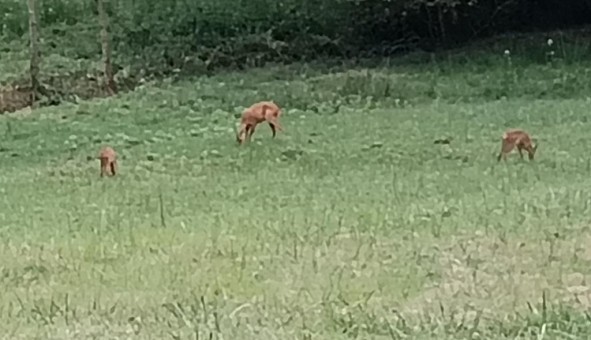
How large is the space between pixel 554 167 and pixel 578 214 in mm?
3657

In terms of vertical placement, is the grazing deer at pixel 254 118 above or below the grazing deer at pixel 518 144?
below

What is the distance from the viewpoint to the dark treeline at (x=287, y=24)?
23609 millimetres

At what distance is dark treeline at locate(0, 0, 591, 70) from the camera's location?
2361cm

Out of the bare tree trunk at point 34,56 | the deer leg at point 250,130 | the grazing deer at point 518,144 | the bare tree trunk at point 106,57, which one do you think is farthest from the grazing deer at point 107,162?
the bare tree trunk at point 106,57

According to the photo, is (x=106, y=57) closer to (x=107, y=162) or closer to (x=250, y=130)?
(x=250, y=130)

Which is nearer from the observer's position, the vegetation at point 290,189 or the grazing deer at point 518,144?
the vegetation at point 290,189

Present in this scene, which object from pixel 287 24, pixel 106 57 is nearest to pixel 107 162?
pixel 106 57

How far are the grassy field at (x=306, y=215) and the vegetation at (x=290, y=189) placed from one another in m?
0.03

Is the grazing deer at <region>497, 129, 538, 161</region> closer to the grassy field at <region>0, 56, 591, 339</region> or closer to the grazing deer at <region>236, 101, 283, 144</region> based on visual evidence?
the grassy field at <region>0, 56, 591, 339</region>

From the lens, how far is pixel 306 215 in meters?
10.1

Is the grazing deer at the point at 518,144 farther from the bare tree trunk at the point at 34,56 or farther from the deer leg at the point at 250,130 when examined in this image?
the bare tree trunk at the point at 34,56

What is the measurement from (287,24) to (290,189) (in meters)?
12.9

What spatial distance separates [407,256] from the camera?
7.87 metres

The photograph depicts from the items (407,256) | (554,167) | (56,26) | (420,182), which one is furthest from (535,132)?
(56,26)
